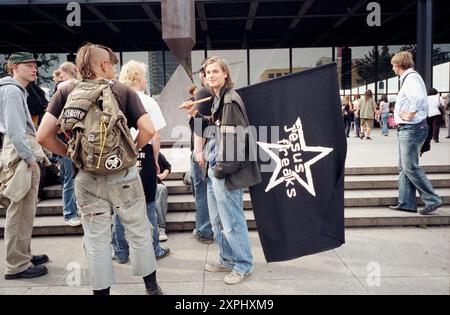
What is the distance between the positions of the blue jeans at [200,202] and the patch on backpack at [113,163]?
5.30ft

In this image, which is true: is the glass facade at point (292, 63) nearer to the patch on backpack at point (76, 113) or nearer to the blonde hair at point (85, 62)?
the blonde hair at point (85, 62)

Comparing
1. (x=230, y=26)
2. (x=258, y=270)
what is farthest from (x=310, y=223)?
(x=230, y=26)

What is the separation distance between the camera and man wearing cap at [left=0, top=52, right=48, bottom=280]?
3.10 meters

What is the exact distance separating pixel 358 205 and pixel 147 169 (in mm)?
3072

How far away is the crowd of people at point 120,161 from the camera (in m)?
2.40

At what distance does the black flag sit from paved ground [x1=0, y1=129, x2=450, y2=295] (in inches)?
12.4

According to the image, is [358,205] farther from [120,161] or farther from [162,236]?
[120,161]

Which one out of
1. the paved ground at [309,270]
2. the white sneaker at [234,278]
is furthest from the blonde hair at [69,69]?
the white sneaker at [234,278]

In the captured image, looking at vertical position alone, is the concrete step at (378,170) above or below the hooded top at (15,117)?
below

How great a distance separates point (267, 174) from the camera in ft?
10.1

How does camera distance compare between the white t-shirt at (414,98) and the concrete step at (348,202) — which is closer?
the white t-shirt at (414,98)

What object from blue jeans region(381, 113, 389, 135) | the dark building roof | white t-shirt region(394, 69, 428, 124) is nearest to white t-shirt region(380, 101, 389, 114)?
blue jeans region(381, 113, 389, 135)
